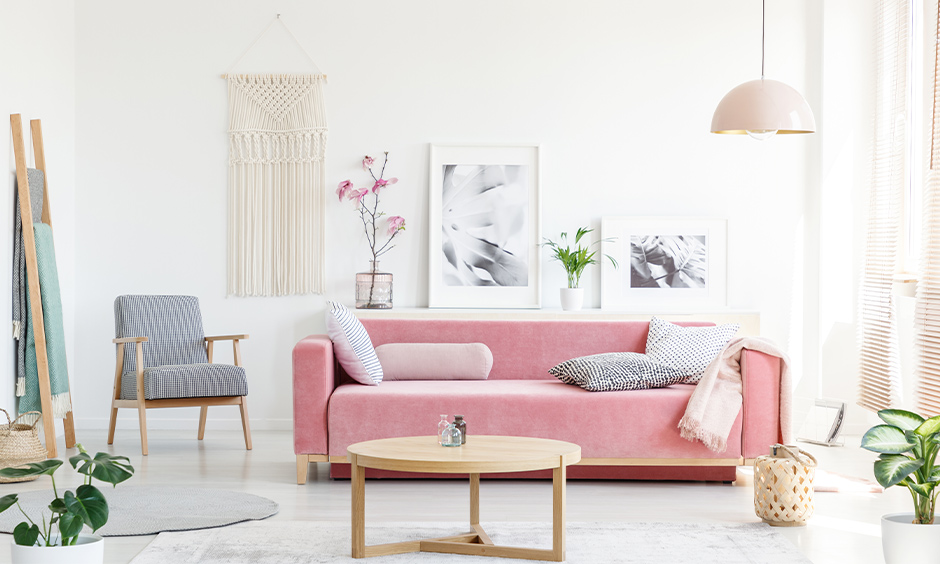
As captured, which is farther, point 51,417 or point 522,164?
point 522,164

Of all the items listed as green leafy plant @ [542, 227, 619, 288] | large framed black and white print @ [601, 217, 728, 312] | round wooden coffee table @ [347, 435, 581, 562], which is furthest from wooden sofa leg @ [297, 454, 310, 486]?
large framed black and white print @ [601, 217, 728, 312]

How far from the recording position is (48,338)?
5199 millimetres

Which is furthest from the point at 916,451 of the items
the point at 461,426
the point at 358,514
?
the point at 358,514

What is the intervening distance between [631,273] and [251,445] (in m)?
2.57

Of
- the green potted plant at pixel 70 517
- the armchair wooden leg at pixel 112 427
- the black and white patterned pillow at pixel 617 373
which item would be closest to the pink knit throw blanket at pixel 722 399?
the black and white patterned pillow at pixel 617 373

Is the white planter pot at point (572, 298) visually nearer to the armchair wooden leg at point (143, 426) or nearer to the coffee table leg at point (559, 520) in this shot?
the armchair wooden leg at point (143, 426)

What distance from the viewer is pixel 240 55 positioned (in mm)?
5961

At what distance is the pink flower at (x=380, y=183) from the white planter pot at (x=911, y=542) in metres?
3.87

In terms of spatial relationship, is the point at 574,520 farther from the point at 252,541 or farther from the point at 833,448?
the point at 833,448

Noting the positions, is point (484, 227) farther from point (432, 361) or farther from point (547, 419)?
point (547, 419)

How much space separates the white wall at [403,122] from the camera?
595cm

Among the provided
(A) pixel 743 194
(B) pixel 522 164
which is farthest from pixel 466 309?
(A) pixel 743 194

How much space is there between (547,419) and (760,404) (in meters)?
1.00

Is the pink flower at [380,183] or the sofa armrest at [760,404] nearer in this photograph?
the sofa armrest at [760,404]
